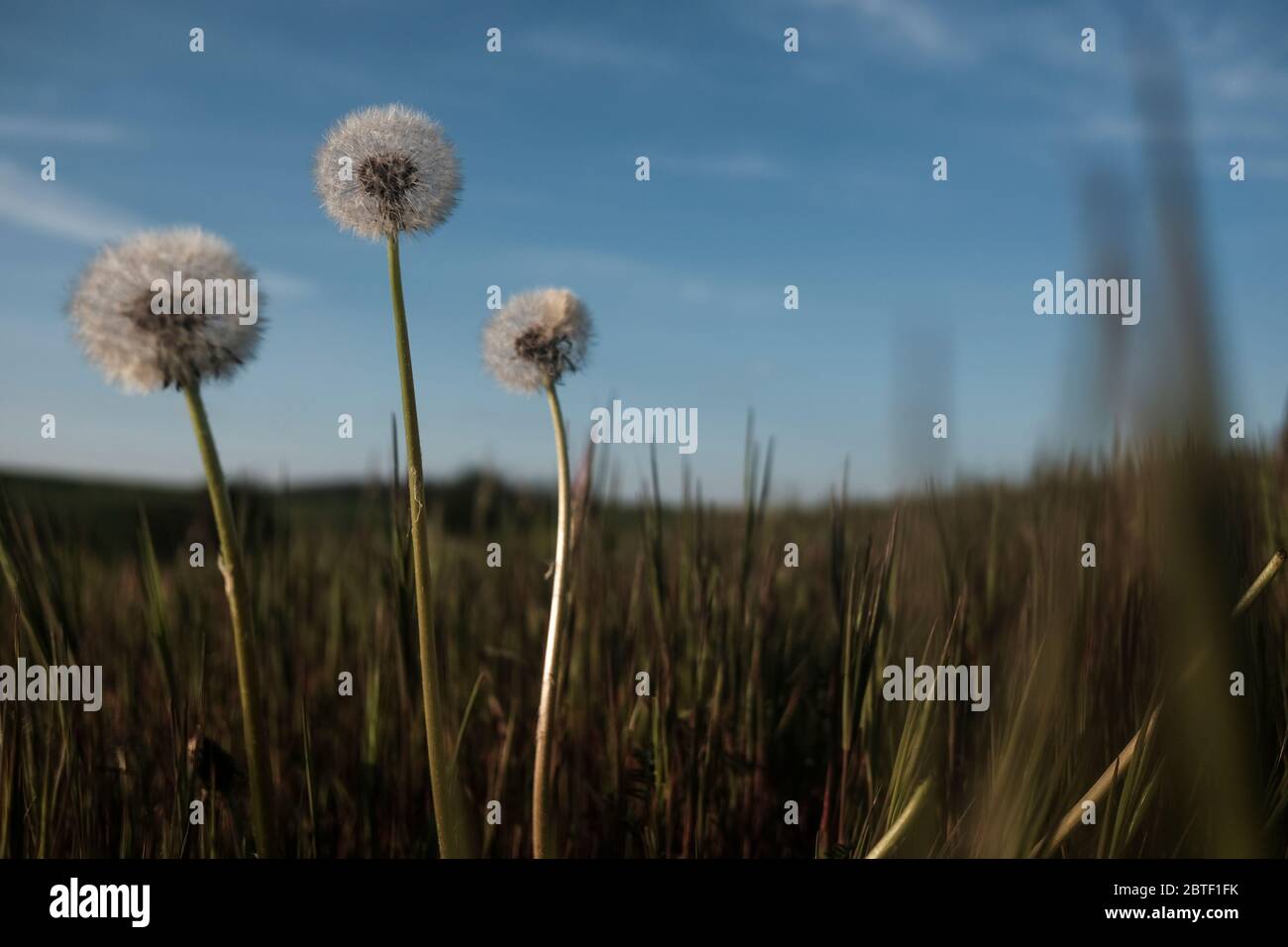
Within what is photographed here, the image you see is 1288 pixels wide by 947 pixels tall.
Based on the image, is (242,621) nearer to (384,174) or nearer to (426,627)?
(426,627)

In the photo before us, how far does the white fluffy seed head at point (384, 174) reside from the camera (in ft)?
5.33

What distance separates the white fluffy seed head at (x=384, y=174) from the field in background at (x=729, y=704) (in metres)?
0.59

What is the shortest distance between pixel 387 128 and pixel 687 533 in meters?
1.30

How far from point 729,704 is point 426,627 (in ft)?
3.36

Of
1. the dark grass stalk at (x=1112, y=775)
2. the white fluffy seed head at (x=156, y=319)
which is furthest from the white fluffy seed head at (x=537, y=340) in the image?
the dark grass stalk at (x=1112, y=775)

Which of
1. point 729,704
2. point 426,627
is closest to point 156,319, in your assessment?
point 426,627

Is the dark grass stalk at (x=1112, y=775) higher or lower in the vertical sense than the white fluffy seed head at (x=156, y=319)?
lower

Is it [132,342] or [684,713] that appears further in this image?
[684,713]

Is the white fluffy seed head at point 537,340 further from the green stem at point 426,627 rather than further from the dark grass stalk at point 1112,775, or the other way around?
the dark grass stalk at point 1112,775

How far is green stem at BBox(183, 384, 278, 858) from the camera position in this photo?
53.3 inches

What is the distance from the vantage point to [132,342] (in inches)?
55.1

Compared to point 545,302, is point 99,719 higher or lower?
lower
